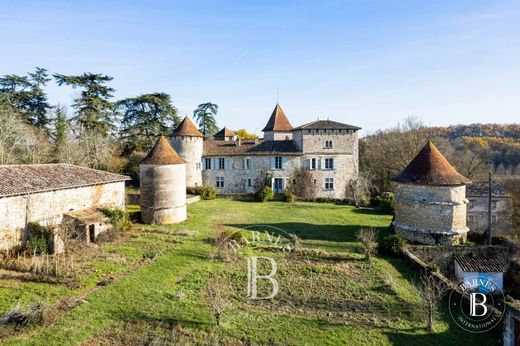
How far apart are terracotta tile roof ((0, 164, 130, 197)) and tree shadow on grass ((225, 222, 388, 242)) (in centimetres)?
915

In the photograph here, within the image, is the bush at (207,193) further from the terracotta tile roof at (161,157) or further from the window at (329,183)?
the window at (329,183)

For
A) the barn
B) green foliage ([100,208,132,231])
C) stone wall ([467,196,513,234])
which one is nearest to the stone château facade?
stone wall ([467,196,513,234])

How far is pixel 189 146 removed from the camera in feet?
107

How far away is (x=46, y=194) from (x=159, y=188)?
6.41 m

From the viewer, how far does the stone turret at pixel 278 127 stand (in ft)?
128

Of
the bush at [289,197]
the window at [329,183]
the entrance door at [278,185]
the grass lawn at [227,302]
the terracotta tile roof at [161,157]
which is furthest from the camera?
the entrance door at [278,185]

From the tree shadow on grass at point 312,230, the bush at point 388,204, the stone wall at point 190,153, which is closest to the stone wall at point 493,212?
the bush at point 388,204

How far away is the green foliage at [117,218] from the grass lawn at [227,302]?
1.74m

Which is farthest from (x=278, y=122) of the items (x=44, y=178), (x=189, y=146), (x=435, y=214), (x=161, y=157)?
(x=44, y=178)

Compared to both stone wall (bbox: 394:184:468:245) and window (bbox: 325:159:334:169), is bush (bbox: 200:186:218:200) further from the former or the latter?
stone wall (bbox: 394:184:468:245)

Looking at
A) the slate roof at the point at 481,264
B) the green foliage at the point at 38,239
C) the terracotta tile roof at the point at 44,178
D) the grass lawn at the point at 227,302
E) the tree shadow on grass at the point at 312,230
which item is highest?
the terracotta tile roof at the point at 44,178

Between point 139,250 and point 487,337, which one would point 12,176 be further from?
point 487,337

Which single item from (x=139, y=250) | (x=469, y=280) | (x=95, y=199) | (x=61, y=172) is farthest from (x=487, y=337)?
(x=61, y=172)

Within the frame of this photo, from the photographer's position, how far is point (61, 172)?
18984 mm
